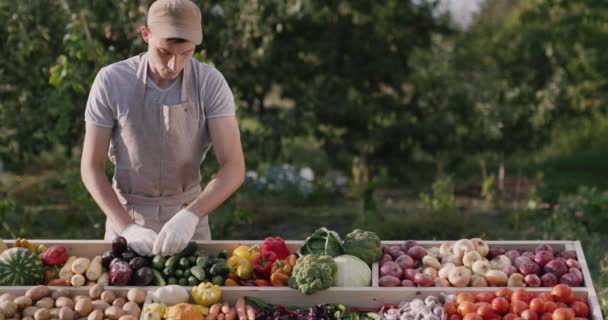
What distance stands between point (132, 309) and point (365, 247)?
1022mm

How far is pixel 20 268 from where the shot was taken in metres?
3.56

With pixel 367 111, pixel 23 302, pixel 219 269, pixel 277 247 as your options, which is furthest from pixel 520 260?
pixel 367 111

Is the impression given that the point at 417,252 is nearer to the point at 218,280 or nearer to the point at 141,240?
the point at 218,280

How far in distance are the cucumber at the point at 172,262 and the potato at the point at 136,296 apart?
0.59ft

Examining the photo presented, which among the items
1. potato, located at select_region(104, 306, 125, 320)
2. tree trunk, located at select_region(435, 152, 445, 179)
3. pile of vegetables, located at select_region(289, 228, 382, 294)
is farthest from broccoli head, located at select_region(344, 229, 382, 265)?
tree trunk, located at select_region(435, 152, 445, 179)

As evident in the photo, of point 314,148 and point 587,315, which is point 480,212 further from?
point 587,315

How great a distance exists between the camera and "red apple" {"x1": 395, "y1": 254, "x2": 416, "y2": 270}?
3.68 m

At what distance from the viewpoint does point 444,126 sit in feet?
28.8

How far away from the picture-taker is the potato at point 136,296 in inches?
133

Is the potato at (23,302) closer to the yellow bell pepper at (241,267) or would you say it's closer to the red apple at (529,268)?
the yellow bell pepper at (241,267)

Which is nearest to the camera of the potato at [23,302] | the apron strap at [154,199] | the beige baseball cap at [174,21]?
the potato at [23,302]

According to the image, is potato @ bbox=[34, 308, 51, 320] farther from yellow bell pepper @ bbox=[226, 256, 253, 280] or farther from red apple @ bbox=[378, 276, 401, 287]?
red apple @ bbox=[378, 276, 401, 287]

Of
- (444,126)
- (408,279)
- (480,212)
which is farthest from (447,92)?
(408,279)

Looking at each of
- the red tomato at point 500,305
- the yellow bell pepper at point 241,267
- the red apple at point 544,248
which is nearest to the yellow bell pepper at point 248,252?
the yellow bell pepper at point 241,267
